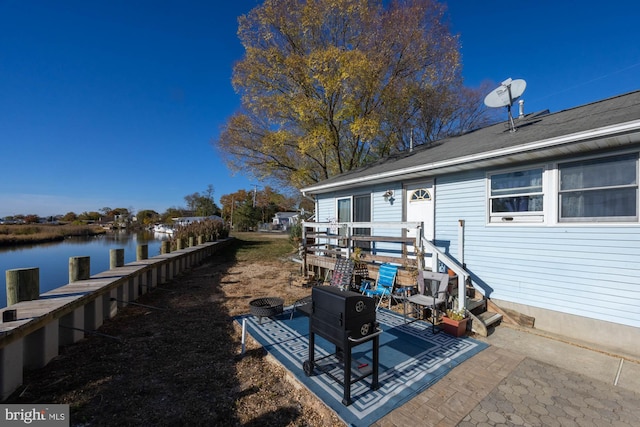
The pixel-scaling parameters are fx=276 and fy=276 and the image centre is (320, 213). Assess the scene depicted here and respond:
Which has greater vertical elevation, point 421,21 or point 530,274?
point 421,21

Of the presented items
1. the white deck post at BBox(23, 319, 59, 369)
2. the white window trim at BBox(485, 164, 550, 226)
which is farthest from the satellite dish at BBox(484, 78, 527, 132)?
the white deck post at BBox(23, 319, 59, 369)

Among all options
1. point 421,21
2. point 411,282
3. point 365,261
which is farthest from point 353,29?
point 411,282

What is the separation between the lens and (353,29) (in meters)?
11.6

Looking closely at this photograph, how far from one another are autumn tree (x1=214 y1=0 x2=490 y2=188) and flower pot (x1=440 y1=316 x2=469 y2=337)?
351 inches

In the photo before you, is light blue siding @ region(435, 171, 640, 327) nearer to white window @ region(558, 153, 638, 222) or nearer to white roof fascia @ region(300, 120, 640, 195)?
white window @ region(558, 153, 638, 222)

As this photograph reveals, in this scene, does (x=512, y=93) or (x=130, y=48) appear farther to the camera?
(x=130, y=48)

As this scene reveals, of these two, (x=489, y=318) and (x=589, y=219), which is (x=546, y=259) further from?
(x=489, y=318)

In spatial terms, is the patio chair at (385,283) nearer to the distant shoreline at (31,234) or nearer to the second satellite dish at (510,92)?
the second satellite dish at (510,92)

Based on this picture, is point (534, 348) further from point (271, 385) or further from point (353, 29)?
point (353, 29)

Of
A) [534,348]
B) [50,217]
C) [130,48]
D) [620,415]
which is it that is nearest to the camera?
[620,415]

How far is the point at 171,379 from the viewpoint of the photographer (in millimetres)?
2930

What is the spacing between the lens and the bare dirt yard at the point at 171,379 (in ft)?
7.84

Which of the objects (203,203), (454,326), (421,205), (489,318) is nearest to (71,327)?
(454,326)

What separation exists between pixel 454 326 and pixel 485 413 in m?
1.71
